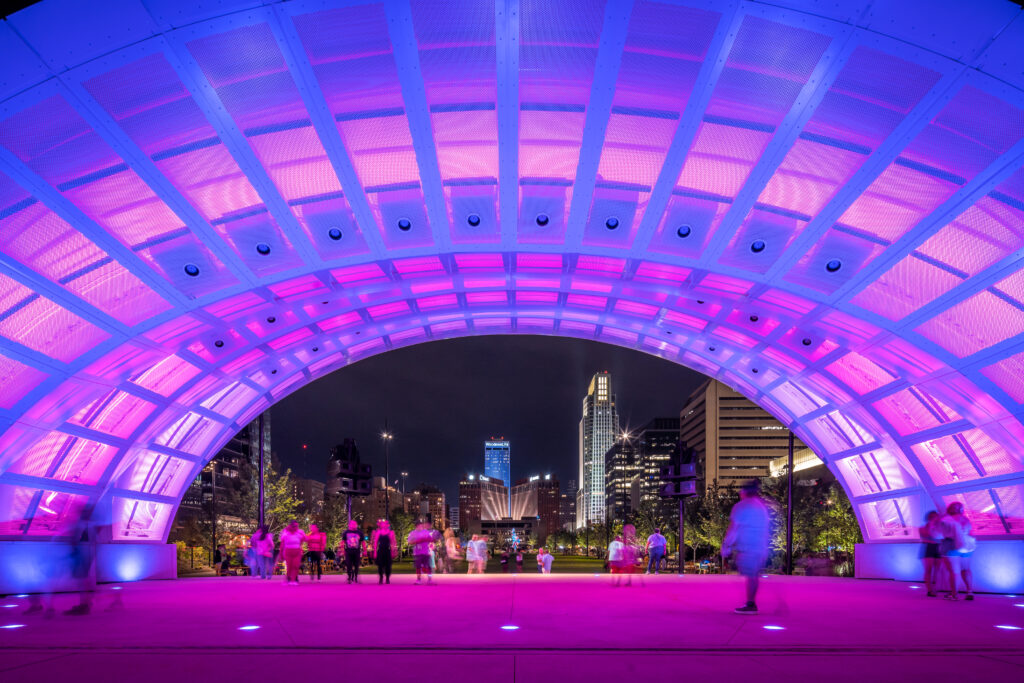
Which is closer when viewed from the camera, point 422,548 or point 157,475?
point 422,548

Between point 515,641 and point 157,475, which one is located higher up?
point 515,641

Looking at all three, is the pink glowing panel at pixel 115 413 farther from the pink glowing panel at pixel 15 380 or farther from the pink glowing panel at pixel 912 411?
the pink glowing panel at pixel 912 411

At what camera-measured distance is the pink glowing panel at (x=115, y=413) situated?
19.2m

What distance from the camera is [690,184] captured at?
557 inches

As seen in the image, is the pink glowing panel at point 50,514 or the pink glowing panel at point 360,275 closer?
the pink glowing panel at point 360,275

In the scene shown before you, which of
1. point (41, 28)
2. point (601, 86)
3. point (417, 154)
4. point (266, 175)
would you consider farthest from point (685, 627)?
point (41, 28)

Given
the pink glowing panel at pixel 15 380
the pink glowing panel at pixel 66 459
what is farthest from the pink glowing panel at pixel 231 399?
the pink glowing panel at pixel 15 380

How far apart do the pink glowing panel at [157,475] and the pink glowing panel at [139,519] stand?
44 centimetres

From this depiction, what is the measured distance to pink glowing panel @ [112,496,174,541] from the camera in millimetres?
22297

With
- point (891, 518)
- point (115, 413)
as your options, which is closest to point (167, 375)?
point (115, 413)

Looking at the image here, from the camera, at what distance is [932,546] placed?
52.9 ft

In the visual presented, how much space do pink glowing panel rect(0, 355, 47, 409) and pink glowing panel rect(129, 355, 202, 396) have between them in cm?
341

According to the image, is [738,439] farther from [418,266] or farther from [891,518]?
[418,266]

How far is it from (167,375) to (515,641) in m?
16.3
